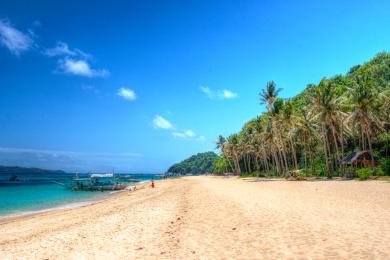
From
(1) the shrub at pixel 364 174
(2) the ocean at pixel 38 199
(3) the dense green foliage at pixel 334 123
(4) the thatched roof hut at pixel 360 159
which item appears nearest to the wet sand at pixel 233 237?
→ (2) the ocean at pixel 38 199

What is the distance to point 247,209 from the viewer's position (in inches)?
559

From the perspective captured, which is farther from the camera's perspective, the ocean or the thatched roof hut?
the thatched roof hut

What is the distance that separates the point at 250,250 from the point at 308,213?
5.81 meters

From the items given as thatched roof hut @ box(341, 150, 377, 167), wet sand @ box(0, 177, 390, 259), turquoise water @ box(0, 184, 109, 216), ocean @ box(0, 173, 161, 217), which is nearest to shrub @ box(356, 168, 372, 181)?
thatched roof hut @ box(341, 150, 377, 167)

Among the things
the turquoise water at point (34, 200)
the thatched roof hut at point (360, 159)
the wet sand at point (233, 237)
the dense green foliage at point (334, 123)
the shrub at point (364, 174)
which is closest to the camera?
the wet sand at point (233, 237)

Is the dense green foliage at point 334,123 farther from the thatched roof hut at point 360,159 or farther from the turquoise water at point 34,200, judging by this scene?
the turquoise water at point 34,200

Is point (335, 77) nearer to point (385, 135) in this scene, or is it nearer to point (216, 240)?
point (385, 135)

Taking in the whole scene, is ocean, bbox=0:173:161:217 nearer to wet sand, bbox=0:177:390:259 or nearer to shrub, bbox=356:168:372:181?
→ wet sand, bbox=0:177:390:259

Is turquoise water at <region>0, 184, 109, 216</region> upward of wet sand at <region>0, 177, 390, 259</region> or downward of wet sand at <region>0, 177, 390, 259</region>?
downward

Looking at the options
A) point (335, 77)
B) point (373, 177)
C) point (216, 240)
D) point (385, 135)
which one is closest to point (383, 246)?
point (216, 240)

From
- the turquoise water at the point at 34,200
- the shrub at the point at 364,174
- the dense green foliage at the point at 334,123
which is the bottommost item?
the turquoise water at the point at 34,200

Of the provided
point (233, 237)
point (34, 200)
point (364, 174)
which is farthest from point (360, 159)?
point (34, 200)

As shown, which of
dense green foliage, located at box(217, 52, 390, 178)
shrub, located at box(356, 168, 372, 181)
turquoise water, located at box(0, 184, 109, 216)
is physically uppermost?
dense green foliage, located at box(217, 52, 390, 178)

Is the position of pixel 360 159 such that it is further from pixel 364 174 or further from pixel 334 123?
pixel 364 174
